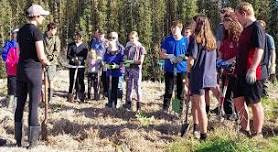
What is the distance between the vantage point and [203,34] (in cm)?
784

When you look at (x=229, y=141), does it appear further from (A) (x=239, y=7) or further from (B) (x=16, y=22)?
(B) (x=16, y=22)

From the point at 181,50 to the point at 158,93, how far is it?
16.0 ft

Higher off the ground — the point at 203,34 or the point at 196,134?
the point at 203,34

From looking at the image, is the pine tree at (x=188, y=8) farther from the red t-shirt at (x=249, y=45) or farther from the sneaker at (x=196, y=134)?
the red t-shirt at (x=249, y=45)

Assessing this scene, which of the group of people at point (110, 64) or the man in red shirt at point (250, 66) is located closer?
the man in red shirt at point (250, 66)

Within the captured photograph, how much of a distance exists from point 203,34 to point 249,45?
687 mm

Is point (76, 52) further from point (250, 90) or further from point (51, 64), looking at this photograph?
point (250, 90)

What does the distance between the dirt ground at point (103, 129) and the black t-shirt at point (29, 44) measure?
122cm

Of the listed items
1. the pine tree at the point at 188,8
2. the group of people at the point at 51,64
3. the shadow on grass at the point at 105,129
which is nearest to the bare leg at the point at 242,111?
the shadow on grass at the point at 105,129

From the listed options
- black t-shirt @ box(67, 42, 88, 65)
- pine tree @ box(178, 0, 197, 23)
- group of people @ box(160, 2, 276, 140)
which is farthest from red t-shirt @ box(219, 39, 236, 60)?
pine tree @ box(178, 0, 197, 23)

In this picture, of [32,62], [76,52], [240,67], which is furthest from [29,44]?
[76,52]

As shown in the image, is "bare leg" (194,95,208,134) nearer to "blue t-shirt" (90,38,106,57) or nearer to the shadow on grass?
the shadow on grass

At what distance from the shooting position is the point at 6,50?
1142 centimetres

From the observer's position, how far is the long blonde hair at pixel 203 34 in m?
7.82
